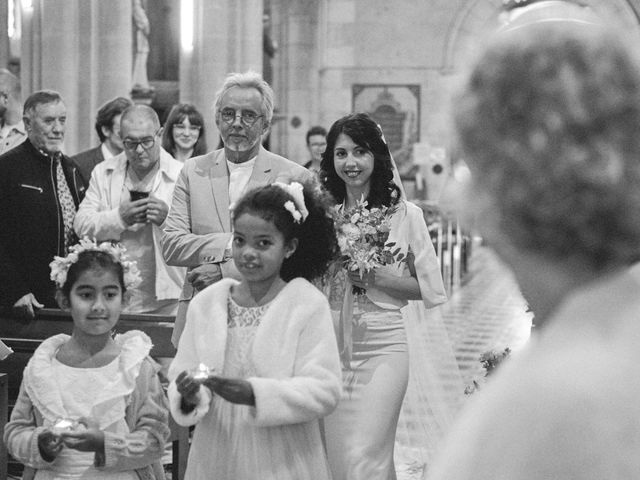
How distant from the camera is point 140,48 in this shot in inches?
664

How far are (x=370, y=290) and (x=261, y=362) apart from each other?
1643 mm

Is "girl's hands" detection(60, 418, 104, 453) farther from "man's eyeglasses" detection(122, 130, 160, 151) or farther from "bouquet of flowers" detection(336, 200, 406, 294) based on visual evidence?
"man's eyeglasses" detection(122, 130, 160, 151)

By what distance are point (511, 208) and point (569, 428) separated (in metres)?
0.26

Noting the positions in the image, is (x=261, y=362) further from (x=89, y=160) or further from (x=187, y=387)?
(x=89, y=160)

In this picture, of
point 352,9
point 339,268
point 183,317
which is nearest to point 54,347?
point 183,317

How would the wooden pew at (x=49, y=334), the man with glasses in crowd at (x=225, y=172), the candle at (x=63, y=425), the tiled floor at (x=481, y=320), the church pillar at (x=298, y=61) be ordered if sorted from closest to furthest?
1. the candle at (x=63, y=425)
2. the man with glasses in crowd at (x=225, y=172)
3. the wooden pew at (x=49, y=334)
4. the tiled floor at (x=481, y=320)
5. the church pillar at (x=298, y=61)

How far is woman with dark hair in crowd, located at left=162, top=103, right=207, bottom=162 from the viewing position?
7.80 metres

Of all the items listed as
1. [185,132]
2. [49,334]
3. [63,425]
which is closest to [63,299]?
[63,425]

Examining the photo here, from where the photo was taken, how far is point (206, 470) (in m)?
3.73

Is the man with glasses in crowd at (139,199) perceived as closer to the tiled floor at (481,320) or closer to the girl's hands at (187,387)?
the tiled floor at (481,320)

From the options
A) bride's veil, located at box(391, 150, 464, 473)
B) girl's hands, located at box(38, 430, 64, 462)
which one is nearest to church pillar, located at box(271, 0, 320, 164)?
bride's veil, located at box(391, 150, 464, 473)

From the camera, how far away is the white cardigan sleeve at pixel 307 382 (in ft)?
11.6

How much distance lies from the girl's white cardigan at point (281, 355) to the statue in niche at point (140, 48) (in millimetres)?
12814

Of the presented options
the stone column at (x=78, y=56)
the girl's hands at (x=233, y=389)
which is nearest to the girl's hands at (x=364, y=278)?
the girl's hands at (x=233, y=389)
